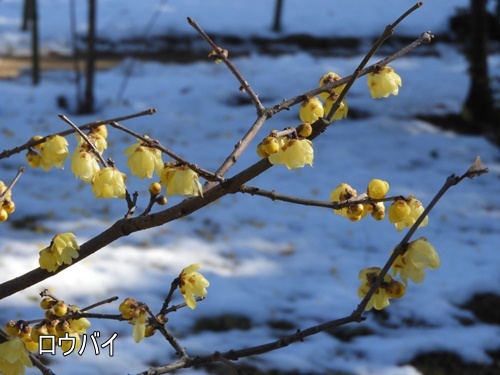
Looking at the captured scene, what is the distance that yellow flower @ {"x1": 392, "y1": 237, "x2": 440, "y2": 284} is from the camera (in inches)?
51.8

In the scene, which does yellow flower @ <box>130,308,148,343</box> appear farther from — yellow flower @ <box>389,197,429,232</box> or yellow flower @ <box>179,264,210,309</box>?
yellow flower @ <box>389,197,429,232</box>

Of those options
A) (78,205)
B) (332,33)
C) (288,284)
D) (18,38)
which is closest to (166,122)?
(78,205)

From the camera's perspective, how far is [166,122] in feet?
24.8

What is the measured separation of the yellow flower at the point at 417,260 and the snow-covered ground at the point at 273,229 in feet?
7.16

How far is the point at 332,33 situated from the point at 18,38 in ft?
18.0

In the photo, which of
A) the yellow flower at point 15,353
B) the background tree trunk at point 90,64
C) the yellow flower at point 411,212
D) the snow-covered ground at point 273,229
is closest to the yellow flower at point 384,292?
the yellow flower at point 411,212

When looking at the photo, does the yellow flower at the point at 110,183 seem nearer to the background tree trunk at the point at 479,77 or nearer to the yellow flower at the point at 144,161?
the yellow flower at the point at 144,161

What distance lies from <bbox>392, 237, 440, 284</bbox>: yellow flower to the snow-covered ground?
2181mm

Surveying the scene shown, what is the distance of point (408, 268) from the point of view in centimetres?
135

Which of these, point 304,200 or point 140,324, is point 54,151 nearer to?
point 140,324

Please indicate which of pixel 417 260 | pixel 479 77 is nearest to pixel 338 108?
pixel 417 260

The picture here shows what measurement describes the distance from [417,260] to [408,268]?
29 mm

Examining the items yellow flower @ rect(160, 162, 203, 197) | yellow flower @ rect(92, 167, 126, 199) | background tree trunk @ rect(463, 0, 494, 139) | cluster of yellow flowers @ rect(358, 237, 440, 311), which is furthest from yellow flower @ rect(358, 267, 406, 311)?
background tree trunk @ rect(463, 0, 494, 139)

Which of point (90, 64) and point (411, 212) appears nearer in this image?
point (411, 212)
